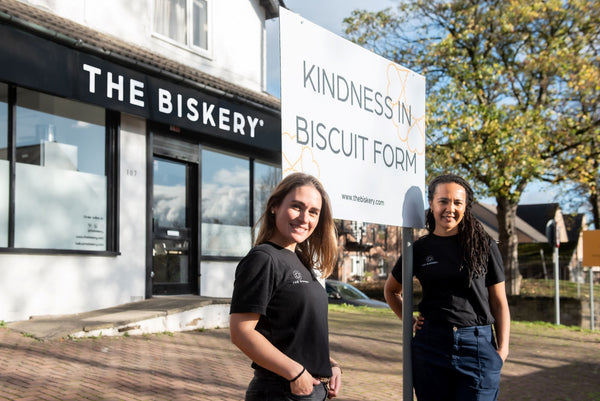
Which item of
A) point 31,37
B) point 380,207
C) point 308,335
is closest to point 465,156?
point 31,37

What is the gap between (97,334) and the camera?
25.9 feet

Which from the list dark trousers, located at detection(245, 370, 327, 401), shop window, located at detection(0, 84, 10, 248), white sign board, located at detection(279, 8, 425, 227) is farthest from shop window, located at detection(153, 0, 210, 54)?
dark trousers, located at detection(245, 370, 327, 401)

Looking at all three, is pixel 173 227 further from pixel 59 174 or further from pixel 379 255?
pixel 379 255

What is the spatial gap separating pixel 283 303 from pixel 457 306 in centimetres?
127

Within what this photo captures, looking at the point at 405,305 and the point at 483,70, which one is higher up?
the point at 483,70

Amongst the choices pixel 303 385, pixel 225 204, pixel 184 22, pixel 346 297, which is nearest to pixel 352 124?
pixel 303 385

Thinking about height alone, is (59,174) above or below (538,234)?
above

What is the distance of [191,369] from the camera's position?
6699mm

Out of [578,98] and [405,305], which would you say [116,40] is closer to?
[405,305]

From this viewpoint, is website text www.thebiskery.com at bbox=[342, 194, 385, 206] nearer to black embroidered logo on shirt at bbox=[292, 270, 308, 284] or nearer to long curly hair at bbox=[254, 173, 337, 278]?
long curly hair at bbox=[254, 173, 337, 278]

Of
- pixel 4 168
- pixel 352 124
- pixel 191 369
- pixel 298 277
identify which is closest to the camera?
pixel 298 277

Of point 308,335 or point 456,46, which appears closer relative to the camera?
point 308,335

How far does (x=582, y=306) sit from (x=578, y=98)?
6.61 meters

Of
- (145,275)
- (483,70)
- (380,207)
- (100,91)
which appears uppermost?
(483,70)
